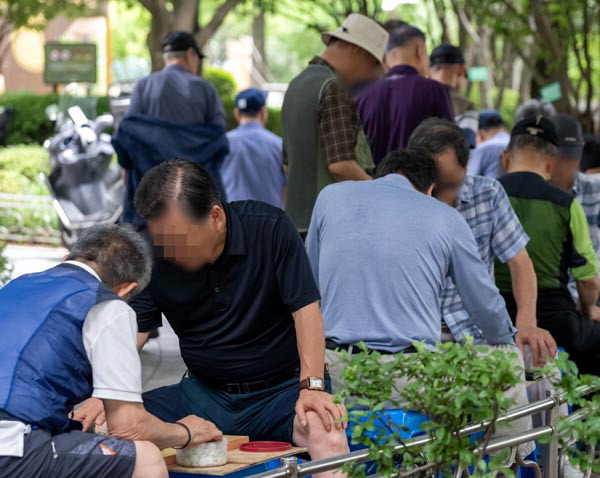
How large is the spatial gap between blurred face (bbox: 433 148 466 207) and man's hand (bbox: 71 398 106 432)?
221cm

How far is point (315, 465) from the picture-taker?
3516mm

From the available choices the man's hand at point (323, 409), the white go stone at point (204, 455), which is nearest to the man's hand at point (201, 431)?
the white go stone at point (204, 455)

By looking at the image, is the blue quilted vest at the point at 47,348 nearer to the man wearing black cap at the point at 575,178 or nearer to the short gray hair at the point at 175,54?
the man wearing black cap at the point at 575,178

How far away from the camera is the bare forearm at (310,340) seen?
4.36 m

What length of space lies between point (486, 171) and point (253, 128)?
6.48ft

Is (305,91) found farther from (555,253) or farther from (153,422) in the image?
(153,422)

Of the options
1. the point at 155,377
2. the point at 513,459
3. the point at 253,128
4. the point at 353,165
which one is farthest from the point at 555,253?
the point at 253,128

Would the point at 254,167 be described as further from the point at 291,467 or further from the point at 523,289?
the point at 291,467

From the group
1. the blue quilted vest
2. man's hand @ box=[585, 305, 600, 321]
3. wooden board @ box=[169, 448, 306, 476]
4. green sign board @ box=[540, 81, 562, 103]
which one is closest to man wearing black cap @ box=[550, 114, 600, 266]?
man's hand @ box=[585, 305, 600, 321]

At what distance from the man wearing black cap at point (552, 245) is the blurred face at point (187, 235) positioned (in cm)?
251

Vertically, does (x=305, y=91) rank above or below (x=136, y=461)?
above

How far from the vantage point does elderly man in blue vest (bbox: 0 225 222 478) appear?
358 cm

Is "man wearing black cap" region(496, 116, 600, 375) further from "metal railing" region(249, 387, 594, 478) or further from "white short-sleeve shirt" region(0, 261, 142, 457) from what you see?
"white short-sleeve shirt" region(0, 261, 142, 457)

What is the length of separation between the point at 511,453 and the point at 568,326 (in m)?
2.44
